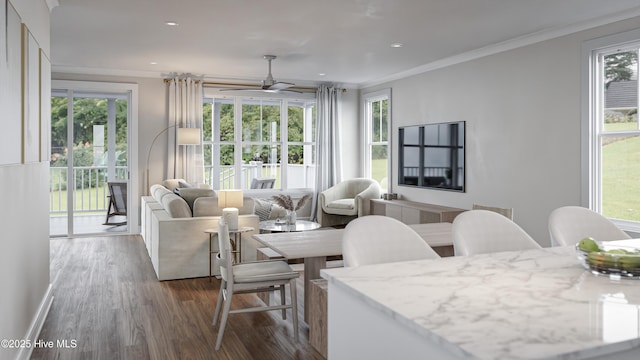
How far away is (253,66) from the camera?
7492mm

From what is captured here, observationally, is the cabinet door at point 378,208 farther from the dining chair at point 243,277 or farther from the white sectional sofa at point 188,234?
the dining chair at point 243,277

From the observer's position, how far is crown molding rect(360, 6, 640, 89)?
4.68 meters

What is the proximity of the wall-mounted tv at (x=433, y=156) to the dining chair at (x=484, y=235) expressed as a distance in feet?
14.6

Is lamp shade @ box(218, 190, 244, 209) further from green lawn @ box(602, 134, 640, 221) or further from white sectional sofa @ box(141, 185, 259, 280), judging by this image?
green lawn @ box(602, 134, 640, 221)

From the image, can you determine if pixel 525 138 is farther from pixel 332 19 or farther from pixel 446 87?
pixel 332 19

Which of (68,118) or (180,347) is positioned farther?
(68,118)

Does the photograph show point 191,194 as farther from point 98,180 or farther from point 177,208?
point 98,180

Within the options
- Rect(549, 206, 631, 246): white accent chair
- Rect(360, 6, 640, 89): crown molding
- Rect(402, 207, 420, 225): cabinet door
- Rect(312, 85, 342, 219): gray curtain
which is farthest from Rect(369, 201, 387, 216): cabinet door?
Rect(549, 206, 631, 246): white accent chair

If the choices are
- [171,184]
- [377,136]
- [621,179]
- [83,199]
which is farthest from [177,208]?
[377,136]

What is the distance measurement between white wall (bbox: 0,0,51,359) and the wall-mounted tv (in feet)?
15.8

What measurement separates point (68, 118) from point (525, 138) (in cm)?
627

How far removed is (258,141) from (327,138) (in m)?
1.20

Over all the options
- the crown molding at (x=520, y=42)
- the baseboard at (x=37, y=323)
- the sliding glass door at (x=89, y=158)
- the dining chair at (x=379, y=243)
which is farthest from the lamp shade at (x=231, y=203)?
the sliding glass door at (x=89, y=158)

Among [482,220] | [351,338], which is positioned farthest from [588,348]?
[482,220]
